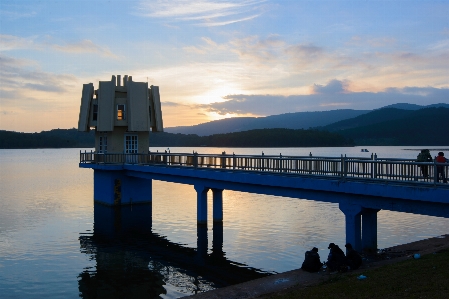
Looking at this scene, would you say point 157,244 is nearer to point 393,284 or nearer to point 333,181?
point 333,181

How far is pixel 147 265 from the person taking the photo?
937 inches

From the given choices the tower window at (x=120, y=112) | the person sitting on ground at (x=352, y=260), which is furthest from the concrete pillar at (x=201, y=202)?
the person sitting on ground at (x=352, y=260)

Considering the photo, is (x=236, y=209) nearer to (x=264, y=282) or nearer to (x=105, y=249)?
(x=105, y=249)

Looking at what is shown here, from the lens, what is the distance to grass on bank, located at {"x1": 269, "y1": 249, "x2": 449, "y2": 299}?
1249cm

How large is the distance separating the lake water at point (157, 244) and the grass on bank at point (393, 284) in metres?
6.73

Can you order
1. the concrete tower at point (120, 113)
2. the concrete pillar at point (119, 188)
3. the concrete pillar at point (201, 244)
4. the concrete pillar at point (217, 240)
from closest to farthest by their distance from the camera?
the concrete pillar at point (201, 244) < the concrete pillar at point (217, 240) < the concrete pillar at point (119, 188) < the concrete tower at point (120, 113)

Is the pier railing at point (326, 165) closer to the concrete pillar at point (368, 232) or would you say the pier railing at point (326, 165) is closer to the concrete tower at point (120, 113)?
the concrete pillar at point (368, 232)

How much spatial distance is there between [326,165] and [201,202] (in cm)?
1290

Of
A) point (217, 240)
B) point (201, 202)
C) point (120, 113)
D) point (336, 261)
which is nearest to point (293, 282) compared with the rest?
point (336, 261)

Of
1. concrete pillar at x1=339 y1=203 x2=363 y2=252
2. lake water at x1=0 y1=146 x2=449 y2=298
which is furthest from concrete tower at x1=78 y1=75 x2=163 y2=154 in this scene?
concrete pillar at x1=339 y1=203 x2=363 y2=252

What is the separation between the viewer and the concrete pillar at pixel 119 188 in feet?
137

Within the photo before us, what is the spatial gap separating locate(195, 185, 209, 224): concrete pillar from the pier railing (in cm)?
165

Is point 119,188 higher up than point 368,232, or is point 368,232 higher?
point 119,188

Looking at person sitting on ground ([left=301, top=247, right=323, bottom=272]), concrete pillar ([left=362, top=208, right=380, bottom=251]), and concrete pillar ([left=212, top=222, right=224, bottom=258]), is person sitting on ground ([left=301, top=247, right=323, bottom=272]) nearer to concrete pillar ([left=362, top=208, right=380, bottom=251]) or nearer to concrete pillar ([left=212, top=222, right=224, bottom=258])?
concrete pillar ([left=362, top=208, right=380, bottom=251])
